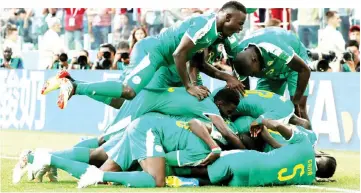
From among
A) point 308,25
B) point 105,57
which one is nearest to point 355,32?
point 308,25

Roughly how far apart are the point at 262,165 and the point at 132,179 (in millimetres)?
1269

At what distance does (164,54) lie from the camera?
10.6m

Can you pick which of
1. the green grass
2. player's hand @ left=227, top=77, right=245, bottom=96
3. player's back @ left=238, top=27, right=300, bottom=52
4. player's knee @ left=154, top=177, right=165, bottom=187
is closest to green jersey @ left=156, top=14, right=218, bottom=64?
player's hand @ left=227, top=77, right=245, bottom=96

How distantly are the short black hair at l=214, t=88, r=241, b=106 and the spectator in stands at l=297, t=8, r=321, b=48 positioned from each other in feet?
20.9

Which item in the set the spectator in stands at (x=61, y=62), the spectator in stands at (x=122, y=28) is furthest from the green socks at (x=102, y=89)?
the spectator in stands at (x=61, y=62)

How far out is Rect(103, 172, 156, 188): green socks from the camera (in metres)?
9.47

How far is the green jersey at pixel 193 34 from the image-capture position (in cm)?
1012

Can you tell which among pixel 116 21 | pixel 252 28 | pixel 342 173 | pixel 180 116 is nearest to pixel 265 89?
pixel 342 173

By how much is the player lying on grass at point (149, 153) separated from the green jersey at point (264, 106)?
0.81 m

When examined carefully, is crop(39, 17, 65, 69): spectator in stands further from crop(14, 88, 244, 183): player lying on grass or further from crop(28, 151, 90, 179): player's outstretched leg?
crop(28, 151, 90, 179): player's outstretched leg

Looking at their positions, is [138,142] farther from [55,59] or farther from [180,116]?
[55,59]

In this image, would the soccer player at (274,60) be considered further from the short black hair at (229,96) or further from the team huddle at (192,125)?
the short black hair at (229,96)

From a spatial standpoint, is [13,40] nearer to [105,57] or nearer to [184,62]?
[105,57]

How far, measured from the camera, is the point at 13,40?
2041 cm
